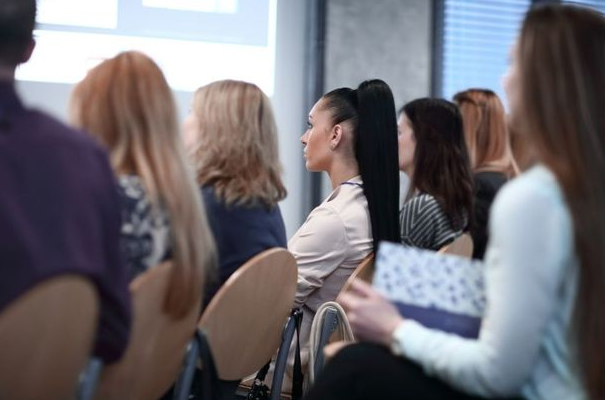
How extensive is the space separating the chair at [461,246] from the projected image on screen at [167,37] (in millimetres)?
1856

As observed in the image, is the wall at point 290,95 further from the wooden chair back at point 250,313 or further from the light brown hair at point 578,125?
the light brown hair at point 578,125

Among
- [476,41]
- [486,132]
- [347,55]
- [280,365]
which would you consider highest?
[476,41]

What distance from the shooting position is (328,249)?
87.6 inches

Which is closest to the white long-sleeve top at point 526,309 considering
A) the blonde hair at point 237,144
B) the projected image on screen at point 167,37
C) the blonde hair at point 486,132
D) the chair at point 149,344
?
the chair at point 149,344

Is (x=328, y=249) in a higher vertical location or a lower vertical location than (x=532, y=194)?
lower

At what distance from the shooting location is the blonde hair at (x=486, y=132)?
290cm

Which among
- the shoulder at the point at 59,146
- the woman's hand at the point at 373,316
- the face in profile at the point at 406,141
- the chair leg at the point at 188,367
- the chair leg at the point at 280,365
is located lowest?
the chair leg at the point at 280,365

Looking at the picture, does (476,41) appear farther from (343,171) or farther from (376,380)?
(376,380)

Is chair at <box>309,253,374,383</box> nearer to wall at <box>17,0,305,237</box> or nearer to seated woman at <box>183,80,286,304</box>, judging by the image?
seated woman at <box>183,80,286,304</box>

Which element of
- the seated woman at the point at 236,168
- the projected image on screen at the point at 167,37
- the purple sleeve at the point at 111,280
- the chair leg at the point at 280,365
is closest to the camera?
the purple sleeve at the point at 111,280

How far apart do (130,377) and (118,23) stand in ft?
8.77

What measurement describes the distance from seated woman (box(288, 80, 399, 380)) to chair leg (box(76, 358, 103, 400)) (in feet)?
3.27

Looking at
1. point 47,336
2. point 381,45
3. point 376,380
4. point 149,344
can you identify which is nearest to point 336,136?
point 149,344

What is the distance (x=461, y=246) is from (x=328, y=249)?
15.2 inches
